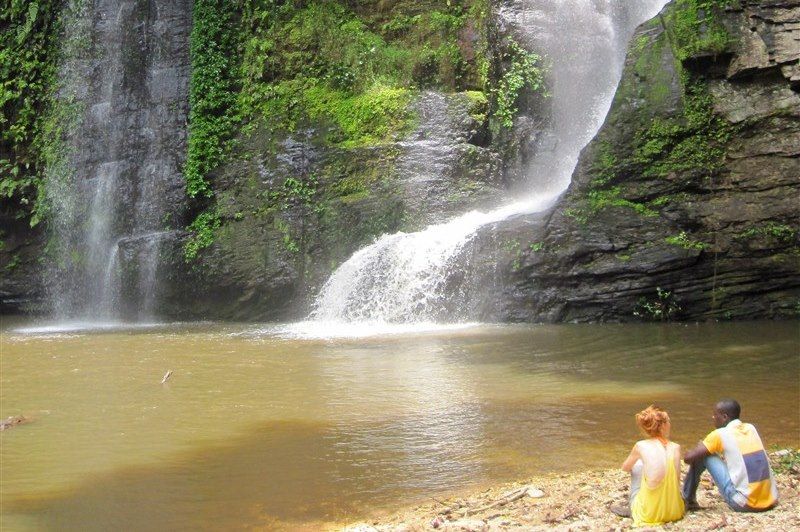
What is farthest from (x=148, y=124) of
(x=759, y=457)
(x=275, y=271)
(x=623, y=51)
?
(x=759, y=457)

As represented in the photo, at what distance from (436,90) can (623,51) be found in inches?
155

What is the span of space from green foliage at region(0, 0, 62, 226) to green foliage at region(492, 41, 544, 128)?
10.5 meters

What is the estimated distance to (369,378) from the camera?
27.0 feet

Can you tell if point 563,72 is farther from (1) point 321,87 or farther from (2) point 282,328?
(2) point 282,328

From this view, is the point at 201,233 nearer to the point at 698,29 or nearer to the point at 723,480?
the point at 698,29

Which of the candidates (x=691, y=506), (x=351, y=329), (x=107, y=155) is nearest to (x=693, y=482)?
(x=691, y=506)

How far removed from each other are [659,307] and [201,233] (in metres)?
9.32

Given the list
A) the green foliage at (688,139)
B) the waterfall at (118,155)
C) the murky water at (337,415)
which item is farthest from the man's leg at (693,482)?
the waterfall at (118,155)

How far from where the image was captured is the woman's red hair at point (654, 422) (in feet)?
13.2

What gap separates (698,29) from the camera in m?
12.8

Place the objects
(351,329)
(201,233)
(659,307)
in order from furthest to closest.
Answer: (201,233) → (351,329) → (659,307)

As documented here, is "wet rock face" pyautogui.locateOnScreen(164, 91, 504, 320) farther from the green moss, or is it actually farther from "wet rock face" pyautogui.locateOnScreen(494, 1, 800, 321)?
"wet rock face" pyautogui.locateOnScreen(494, 1, 800, 321)

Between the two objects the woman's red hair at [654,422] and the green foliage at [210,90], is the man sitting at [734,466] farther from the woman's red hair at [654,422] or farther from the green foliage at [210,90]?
the green foliage at [210,90]

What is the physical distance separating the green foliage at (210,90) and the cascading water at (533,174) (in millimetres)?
4480
